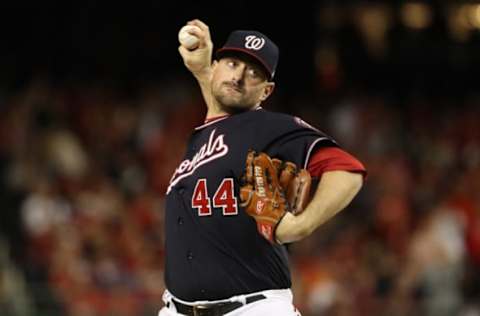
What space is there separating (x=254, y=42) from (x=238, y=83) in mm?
175

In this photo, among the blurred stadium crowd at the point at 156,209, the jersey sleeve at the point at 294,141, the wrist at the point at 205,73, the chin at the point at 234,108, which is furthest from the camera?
the blurred stadium crowd at the point at 156,209

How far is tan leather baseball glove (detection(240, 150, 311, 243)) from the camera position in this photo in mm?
3762

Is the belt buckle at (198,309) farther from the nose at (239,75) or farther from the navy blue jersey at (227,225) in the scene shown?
the nose at (239,75)

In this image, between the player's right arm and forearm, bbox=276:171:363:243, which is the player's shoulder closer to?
forearm, bbox=276:171:363:243

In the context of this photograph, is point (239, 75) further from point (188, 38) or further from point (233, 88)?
point (188, 38)

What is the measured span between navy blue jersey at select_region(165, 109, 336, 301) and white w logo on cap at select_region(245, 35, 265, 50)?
10.1 inches

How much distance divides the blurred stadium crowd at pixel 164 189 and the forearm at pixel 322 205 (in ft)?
→ 15.8

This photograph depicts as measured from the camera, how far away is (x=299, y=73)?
43.1ft

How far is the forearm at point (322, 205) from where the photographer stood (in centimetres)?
374

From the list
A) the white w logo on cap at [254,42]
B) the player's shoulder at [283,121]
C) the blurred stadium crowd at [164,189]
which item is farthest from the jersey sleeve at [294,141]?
the blurred stadium crowd at [164,189]

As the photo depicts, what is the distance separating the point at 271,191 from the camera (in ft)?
12.5

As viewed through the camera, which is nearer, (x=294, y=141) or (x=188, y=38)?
(x=294, y=141)

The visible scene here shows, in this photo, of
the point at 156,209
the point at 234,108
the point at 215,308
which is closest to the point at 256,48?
the point at 234,108

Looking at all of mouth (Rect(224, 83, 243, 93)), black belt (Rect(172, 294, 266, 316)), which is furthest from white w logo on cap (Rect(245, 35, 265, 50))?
black belt (Rect(172, 294, 266, 316))
